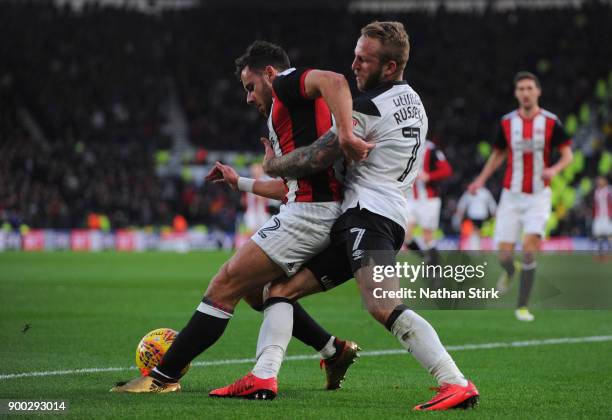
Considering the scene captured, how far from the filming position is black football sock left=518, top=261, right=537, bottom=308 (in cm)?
1097

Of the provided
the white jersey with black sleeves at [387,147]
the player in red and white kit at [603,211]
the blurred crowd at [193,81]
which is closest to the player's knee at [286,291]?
the white jersey with black sleeves at [387,147]

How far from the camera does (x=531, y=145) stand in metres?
11.0

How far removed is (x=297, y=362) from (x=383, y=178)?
8.13 feet

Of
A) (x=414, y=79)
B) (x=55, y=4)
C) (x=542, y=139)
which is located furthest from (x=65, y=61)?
(x=542, y=139)

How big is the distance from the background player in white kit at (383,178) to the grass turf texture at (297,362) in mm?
330

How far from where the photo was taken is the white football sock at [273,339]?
18.0 feet

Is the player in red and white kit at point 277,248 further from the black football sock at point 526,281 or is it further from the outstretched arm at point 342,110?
the black football sock at point 526,281

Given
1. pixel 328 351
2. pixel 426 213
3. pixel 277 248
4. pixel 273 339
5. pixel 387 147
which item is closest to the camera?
pixel 387 147

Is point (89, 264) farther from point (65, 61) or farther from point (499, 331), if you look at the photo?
point (65, 61)

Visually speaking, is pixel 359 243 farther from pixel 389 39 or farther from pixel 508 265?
pixel 508 265

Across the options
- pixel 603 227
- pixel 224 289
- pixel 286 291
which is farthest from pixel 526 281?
pixel 603 227

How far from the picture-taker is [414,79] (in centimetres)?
3828

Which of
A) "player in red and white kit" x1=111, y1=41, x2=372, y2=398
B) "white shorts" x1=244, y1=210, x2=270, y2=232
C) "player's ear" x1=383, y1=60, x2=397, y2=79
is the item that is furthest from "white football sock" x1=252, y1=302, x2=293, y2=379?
"white shorts" x1=244, y1=210, x2=270, y2=232

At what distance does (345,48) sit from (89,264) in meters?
20.3
